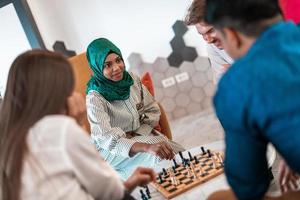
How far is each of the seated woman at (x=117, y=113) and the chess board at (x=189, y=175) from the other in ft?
1.02

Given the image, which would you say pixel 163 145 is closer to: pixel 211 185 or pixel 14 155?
pixel 211 185

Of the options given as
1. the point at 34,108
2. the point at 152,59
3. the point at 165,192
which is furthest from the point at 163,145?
the point at 152,59

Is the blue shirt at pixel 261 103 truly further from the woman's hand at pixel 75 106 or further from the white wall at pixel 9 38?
the white wall at pixel 9 38

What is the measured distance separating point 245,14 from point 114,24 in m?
2.92

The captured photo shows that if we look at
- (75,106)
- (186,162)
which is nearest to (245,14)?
(75,106)

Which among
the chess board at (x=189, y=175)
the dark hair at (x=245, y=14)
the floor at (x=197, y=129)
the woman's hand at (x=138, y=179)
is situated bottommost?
the floor at (x=197, y=129)

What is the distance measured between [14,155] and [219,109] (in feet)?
1.54

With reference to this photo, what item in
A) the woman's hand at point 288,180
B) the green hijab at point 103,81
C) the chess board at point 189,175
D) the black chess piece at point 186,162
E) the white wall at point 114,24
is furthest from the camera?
the white wall at point 114,24

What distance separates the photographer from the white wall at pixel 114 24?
3.60m

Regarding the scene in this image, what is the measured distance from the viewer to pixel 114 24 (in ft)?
12.0

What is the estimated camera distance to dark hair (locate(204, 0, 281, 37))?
0.83 metres

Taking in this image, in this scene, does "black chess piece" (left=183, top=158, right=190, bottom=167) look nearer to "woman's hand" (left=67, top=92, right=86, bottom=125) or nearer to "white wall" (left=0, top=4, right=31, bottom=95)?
"woman's hand" (left=67, top=92, right=86, bottom=125)

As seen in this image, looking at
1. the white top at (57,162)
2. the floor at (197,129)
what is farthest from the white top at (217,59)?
the white top at (57,162)

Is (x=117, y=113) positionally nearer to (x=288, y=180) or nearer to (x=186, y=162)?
(x=186, y=162)
